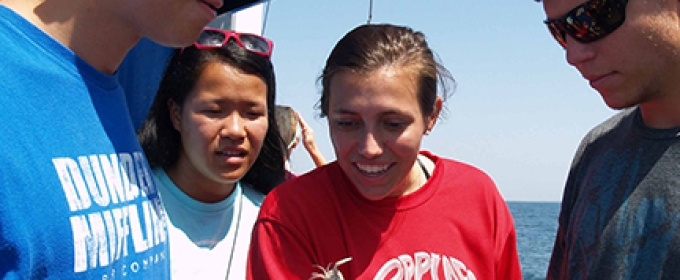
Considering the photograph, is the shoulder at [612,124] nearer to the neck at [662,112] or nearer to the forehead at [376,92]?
the neck at [662,112]

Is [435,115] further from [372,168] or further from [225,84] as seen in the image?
[225,84]

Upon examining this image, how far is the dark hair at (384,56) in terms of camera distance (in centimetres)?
211

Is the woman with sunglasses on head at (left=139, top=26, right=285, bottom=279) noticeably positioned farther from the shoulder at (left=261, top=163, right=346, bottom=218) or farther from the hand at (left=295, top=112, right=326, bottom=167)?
the hand at (left=295, top=112, right=326, bottom=167)

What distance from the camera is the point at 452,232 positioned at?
215 centimetres

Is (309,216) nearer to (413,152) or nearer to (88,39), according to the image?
(413,152)

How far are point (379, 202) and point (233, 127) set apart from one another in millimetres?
772

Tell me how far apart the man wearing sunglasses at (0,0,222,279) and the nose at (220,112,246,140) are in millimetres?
824

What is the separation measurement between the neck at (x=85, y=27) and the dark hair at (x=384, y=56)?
2.47 feet

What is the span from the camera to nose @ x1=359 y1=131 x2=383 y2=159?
2.05m

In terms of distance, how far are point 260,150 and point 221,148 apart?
1.04ft

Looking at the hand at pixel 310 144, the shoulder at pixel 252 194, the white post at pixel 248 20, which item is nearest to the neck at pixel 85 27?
the shoulder at pixel 252 194

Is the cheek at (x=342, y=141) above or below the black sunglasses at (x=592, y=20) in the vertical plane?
below

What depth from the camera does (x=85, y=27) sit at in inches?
60.4

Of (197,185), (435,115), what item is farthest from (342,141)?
(197,185)
